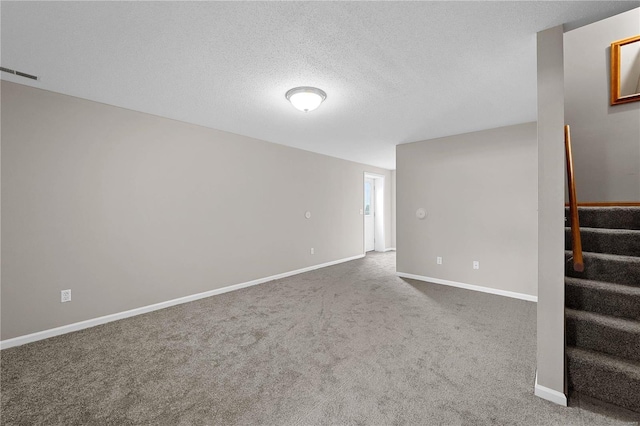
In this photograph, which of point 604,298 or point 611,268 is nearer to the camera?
point 604,298

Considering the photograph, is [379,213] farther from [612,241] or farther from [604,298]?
[604,298]

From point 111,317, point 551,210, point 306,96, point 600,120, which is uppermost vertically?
point 306,96

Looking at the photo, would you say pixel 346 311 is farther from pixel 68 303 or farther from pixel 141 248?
pixel 68 303

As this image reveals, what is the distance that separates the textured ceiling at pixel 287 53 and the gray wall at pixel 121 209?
14.8 inches

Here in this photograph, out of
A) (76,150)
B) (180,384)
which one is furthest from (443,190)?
(76,150)

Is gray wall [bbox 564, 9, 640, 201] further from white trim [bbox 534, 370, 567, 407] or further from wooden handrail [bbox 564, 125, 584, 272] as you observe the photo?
white trim [bbox 534, 370, 567, 407]

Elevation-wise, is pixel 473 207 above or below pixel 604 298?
above

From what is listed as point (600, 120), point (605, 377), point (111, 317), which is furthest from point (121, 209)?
point (600, 120)

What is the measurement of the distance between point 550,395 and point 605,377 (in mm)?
340

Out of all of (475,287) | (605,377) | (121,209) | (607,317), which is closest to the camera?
(605,377)

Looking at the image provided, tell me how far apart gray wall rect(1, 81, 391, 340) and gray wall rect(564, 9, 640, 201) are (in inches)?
163

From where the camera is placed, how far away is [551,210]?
5.62 ft

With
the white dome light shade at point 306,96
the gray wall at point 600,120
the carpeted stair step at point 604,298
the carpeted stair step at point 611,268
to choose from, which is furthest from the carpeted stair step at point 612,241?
the white dome light shade at point 306,96

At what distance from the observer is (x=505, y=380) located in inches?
77.2
